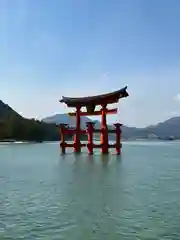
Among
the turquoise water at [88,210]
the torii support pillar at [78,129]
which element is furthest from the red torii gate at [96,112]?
the turquoise water at [88,210]

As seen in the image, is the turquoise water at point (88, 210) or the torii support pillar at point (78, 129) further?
the torii support pillar at point (78, 129)

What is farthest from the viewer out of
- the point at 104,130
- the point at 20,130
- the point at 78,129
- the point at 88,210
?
the point at 20,130

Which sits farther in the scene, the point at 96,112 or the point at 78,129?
the point at 78,129

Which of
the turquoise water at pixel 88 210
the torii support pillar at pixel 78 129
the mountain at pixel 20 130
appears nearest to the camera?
the turquoise water at pixel 88 210

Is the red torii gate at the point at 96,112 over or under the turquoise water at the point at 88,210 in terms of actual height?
over

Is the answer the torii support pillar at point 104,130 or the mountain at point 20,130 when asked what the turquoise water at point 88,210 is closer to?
the torii support pillar at point 104,130

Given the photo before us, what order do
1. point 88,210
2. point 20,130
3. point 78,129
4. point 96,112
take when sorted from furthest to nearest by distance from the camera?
point 20,130
point 78,129
point 96,112
point 88,210

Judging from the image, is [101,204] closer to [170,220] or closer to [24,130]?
[170,220]

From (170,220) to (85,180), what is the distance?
10074 millimetres

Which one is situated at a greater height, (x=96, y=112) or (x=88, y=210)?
(x=96, y=112)

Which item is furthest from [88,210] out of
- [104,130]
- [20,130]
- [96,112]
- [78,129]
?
[20,130]

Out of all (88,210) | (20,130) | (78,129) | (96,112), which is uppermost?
(96,112)

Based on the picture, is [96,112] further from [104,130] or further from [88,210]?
[88,210]

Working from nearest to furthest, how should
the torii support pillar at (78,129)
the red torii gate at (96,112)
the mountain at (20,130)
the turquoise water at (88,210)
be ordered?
1. the turquoise water at (88,210)
2. the red torii gate at (96,112)
3. the torii support pillar at (78,129)
4. the mountain at (20,130)
